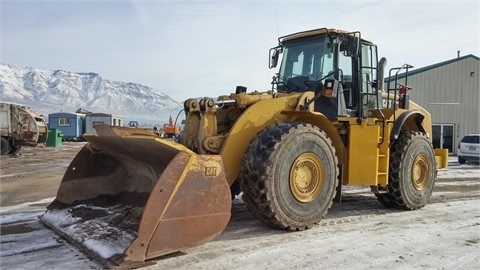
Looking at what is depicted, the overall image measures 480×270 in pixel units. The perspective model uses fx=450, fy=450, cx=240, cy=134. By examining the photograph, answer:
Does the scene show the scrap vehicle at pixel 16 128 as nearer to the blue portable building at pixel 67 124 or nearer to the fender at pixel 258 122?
the blue portable building at pixel 67 124

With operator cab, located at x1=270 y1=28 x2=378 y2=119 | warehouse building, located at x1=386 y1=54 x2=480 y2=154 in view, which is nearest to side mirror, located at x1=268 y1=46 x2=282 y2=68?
operator cab, located at x1=270 y1=28 x2=378 y2=119

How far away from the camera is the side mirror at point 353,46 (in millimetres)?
6156

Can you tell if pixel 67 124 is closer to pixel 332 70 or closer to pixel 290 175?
pixel 332 70

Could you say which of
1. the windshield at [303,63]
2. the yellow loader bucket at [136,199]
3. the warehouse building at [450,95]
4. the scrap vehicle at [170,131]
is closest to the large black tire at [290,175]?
the yellow loader bucket at [136,199]

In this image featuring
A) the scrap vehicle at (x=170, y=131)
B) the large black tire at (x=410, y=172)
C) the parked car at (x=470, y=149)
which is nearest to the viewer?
the large black tire at (x=410, y=172)

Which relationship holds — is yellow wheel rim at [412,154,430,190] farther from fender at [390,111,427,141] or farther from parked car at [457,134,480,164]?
parked car at [457,134,480,164]

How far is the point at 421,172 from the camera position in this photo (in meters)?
7.52

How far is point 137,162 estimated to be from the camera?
5.73 meters

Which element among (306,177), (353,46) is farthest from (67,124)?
(306,177)

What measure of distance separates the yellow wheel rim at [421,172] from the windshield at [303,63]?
229cm

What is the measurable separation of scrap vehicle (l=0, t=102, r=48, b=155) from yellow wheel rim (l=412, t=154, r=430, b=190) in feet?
64.1

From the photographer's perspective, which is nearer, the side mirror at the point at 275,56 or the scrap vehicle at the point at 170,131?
the side mirror at the point at 275,56

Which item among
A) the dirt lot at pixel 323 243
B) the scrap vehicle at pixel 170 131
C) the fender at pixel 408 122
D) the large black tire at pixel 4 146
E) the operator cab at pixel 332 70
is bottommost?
the dirt lot at pixel 323 243

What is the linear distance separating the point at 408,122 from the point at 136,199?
4814 mm
